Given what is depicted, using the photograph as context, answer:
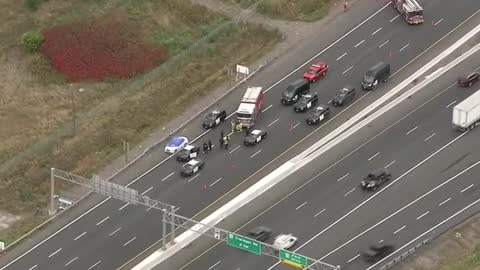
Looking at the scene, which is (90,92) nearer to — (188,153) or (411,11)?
(188,153)

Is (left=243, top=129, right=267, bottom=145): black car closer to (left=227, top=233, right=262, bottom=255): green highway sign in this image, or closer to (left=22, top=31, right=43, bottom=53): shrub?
(left=227, top=233, right=262, bottom=255): green highway sign

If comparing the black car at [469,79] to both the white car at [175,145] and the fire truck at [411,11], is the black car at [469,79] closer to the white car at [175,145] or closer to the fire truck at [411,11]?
the fire truck at [411,11]

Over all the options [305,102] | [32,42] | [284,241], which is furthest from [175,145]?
[32,42]

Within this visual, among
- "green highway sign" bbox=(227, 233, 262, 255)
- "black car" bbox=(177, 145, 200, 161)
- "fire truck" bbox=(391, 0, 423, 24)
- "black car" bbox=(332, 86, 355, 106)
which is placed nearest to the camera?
"green highway sign" bbox=(227, 233, 262, 255)

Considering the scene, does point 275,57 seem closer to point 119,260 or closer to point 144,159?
point 144,159

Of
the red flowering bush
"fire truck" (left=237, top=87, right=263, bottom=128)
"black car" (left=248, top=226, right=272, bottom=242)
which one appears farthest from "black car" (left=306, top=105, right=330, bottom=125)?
the red flowering bush

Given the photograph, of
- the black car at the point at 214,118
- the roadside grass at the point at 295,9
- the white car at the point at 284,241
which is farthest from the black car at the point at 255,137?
the roadside grass at the point at 295,9
